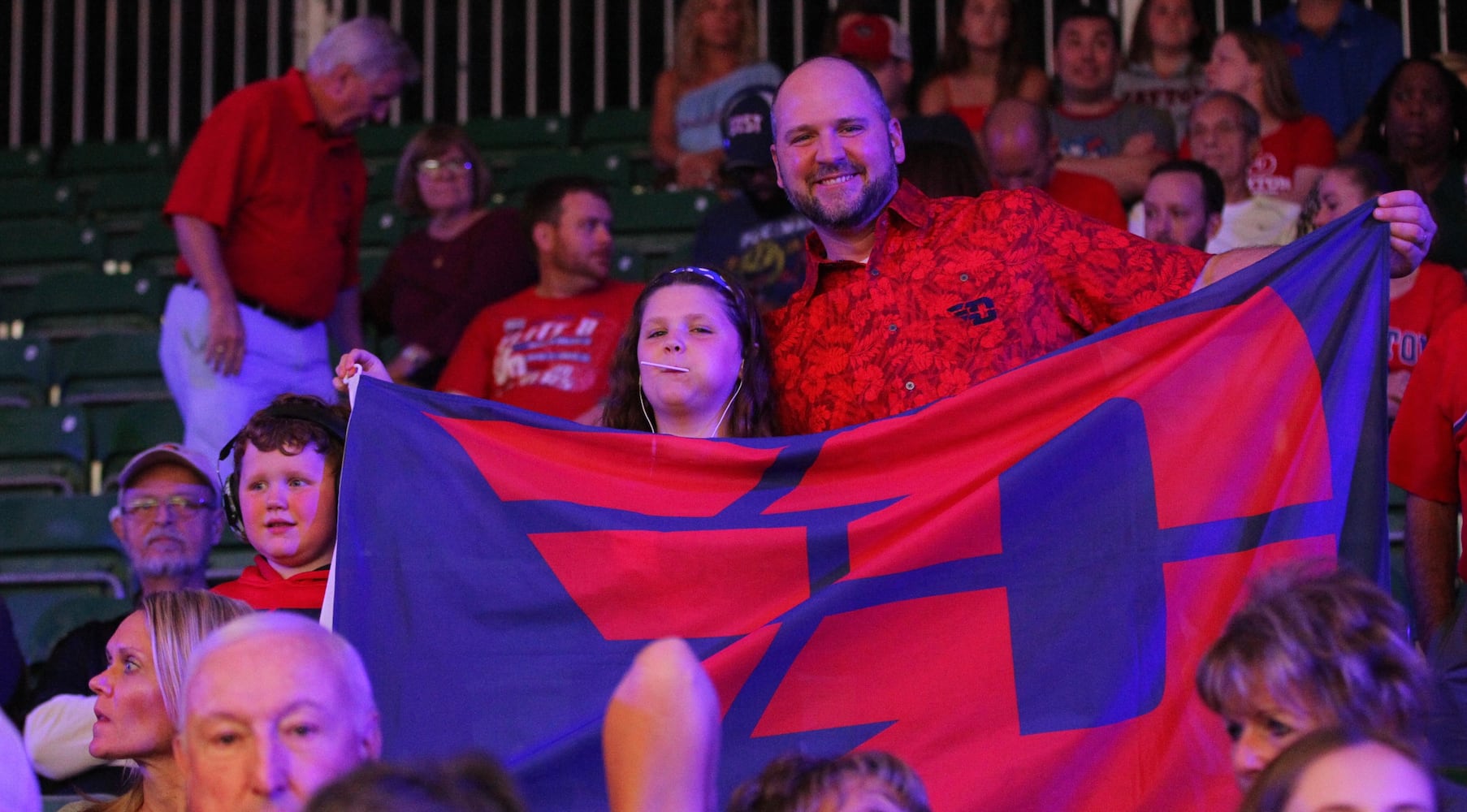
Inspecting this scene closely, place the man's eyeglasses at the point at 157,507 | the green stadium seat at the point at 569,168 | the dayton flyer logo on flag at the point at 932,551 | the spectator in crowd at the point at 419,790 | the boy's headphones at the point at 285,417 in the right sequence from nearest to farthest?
the spectator in crowd at the point at 419,790, the dayton flyer logo on flag at the point at 932,551, the boy's headphones at the point at 285,417, the man's eyeglasses at the point at 157,507, the green stadium seat at the point at 569,168

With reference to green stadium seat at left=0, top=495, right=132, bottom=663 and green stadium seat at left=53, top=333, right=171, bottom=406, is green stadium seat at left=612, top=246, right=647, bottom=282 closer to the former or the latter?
green stadium seat at left=53, top=333, right=171, bottom=406

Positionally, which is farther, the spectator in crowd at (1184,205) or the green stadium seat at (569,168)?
the green stadium seat at (569,168)

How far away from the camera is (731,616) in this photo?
2.92m

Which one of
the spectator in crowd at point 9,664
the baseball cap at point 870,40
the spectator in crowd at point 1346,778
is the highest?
the baseball cap at point 870,40

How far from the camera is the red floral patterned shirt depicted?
10.8 ft

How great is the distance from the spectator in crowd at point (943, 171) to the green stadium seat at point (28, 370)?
3.72 m

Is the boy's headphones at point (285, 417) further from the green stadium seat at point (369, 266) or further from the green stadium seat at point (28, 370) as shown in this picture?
the green stadium seat at point (28, 370)

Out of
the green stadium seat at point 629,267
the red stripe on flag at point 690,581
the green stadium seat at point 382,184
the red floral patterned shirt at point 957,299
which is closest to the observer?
the red stripe on flag at point 690,581

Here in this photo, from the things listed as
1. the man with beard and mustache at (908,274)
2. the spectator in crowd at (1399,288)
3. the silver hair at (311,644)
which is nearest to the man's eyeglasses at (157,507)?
the man with beard and mustache at (908,274)

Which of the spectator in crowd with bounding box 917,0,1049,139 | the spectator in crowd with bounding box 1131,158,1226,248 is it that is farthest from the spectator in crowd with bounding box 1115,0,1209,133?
the spectator in crowd with bounding box 1131,158,1226,248

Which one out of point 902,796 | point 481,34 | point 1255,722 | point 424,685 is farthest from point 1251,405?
point 481,34

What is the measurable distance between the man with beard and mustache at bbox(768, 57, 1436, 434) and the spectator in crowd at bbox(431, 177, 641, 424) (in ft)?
5.13

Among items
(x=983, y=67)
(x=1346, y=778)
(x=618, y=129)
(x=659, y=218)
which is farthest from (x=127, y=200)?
(x=1346, y=778)

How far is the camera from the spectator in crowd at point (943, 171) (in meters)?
4.39
